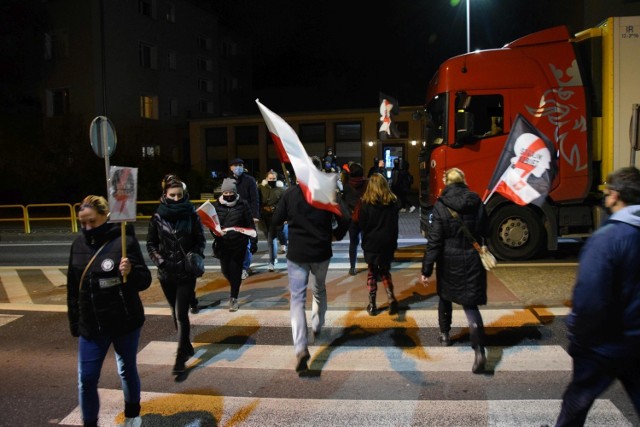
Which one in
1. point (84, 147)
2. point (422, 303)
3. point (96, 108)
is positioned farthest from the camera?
point (96, 108)

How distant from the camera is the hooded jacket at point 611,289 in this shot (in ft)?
8.91

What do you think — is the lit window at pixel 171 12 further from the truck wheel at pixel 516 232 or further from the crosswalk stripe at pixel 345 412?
the crosswalk stripe at pixel 345 412

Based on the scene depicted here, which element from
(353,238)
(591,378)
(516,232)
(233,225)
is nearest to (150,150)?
(353,238)

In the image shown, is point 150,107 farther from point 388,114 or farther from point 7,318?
point 7,318

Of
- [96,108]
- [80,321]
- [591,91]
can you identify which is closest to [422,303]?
[80,321]

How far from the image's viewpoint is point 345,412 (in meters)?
3.95

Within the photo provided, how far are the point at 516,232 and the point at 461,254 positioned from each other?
5193 mm

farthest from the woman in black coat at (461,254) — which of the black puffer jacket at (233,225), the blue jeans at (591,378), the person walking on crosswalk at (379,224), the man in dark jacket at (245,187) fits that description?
the man in dark jacket at (245,187)

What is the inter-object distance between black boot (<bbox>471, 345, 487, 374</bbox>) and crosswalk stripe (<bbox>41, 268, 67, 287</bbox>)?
7379 millimetres

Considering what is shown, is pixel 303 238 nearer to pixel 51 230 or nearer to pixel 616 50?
pixel 616 50

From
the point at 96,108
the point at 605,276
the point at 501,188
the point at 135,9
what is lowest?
the point at 605,276

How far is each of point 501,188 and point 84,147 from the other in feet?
76.4

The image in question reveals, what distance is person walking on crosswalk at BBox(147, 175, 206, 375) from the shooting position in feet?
15.9

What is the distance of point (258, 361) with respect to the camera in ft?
16.7
